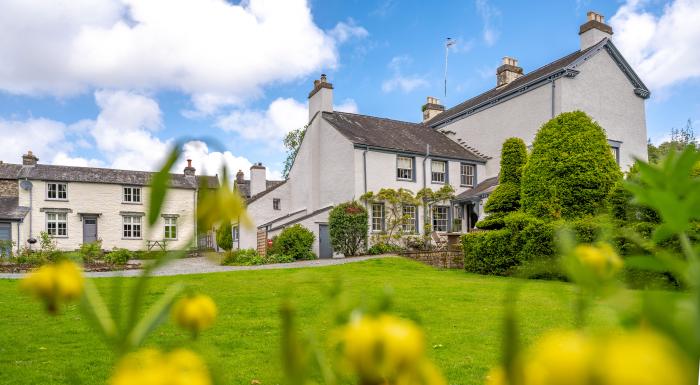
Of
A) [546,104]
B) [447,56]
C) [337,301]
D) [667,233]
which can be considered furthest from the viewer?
[447,56]

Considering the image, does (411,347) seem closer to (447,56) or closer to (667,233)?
(667,233)

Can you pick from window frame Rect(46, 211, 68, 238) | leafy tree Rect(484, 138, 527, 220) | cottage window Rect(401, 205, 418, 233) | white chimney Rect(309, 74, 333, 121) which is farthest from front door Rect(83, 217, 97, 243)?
leafy tree Rect(484, 138, 527, 220)

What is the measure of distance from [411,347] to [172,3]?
1.18 m

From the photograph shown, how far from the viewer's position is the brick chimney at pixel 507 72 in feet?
73.7

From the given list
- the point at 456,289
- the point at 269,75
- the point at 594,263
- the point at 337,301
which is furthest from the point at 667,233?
the point at 269,75

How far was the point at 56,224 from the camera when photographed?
2716 cm

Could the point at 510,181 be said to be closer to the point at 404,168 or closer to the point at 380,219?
the point at 380,219

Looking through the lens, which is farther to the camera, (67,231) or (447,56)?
(67,231)

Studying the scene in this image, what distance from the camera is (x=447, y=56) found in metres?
25.5

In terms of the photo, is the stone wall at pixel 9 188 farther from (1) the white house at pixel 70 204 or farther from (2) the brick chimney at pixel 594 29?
(2) the brick chimney at pixel 594 29

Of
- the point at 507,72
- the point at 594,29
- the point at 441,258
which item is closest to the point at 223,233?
the point at 441,258

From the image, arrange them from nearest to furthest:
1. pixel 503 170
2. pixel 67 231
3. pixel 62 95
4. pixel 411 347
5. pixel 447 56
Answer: pixel 411 347 → pixel 503 170 → pixel 62 95 → pixel 447 56 → pixel 67 231

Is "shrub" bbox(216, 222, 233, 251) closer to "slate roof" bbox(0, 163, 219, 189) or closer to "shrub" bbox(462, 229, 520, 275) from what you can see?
"shrub" bbox(462, 229, 520, 275)

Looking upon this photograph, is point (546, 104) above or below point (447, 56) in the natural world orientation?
below
